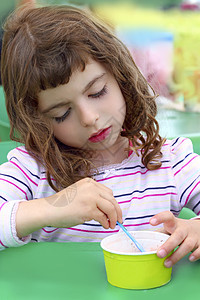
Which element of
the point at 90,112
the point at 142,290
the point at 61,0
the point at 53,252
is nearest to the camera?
the point at 142,290

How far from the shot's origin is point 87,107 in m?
0.83

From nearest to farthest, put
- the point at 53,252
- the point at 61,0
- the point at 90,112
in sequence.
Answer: the point at 53,252 → the point at 90,112 → the point at 61,0

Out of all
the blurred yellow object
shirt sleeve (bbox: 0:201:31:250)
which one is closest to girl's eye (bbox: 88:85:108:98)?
the blurred yellow object

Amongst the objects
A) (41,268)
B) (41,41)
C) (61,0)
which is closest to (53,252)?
(41,268)

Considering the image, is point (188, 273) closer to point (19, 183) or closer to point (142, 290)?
point (142, 290)

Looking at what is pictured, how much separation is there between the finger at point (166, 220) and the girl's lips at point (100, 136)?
0.93 feet

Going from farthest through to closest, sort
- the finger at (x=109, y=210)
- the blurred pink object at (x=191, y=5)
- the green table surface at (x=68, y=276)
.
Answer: the blurred pink object at (x=191, y=5) → the finger at (x=109, y=210) → the green table surface at (x=68, y=276)

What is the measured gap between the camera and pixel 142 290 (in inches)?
21.7

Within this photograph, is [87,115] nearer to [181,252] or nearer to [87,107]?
[87,107]

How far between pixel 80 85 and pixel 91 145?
0.15m

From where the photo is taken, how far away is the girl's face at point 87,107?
832 millimetres

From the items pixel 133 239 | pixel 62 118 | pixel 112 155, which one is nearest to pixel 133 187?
pixel 112 155

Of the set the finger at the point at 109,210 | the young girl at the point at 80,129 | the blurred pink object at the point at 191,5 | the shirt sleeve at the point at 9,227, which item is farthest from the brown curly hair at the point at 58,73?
Result: the blurred pink object at the point at 191,5

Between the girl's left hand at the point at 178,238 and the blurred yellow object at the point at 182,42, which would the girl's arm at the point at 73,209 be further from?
the blurred yellow object at the point at 182,42
